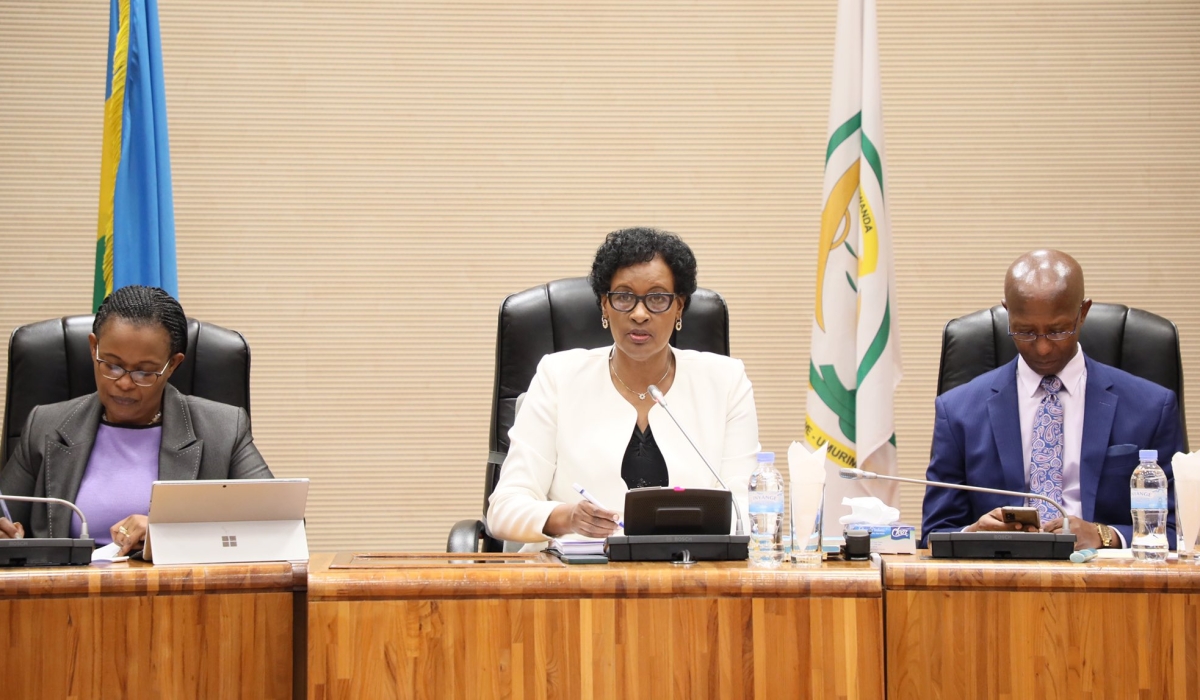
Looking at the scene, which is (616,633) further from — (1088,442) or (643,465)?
(1088,442)

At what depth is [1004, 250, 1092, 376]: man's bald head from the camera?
2398mm

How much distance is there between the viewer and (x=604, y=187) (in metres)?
3.65

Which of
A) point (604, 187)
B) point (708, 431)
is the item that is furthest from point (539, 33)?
point (708, 431)

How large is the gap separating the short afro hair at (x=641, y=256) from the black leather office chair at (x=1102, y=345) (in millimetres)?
680

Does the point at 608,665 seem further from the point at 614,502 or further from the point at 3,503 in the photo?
the point at 3,503

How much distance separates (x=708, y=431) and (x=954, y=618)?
3.12 feet

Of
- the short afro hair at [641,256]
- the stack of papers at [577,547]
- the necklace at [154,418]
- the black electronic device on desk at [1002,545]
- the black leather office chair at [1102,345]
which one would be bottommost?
the stack of papers at [577,547]

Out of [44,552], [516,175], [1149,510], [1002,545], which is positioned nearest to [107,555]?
[44,552]

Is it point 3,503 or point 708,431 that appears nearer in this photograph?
point 3,503

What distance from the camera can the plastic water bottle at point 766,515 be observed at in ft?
6.00

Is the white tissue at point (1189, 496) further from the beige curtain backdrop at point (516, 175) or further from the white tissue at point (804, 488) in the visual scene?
the beige curtain backdrop at point (516, 175)

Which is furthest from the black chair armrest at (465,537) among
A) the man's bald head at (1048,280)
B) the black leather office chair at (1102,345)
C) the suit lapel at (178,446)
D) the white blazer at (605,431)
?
the man's bald head at (1048,280)

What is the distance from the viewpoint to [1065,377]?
2.50 m

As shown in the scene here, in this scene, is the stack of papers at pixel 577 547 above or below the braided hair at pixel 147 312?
below
